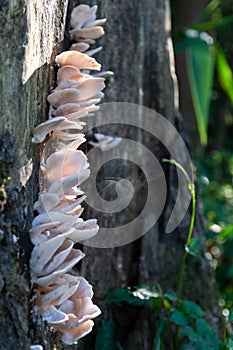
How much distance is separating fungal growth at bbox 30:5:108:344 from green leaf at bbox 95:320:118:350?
0.39 metres

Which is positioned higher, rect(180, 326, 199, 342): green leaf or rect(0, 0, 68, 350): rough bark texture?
rect(0, 0, 68, 350): rough bark texture

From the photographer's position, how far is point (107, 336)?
1.67m

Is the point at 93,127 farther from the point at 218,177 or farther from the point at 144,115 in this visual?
the point at 218,177


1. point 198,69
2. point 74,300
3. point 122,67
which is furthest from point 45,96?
point 198,69

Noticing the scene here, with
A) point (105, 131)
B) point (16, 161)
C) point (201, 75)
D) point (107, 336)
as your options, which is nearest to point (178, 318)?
point (107, 336)

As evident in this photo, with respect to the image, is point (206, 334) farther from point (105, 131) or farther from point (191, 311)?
point (105, 131)

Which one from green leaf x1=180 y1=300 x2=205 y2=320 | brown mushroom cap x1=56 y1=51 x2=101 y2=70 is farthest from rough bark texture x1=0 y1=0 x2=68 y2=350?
green leaf x1=180 y1=300 x2=205 y2=320

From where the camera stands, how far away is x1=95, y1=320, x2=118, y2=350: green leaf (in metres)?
1.64

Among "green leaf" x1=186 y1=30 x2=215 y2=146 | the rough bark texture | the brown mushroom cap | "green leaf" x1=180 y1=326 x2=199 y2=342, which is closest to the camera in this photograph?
the rough bark texture

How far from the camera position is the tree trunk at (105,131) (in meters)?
1.15

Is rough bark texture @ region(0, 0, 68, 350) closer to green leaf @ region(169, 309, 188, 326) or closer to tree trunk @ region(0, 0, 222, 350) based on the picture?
tree trunk @ region(0, 0, 222, 350)

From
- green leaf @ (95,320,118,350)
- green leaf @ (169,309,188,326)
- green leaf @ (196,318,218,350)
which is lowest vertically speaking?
green leaf @ (95,320,118,350)

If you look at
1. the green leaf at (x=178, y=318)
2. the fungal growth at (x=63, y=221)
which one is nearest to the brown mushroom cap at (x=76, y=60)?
the fungal growth at (x=63, y=221)

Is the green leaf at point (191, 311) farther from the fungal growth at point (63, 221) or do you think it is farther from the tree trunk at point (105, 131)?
the fungal growth at point (63, 221)
